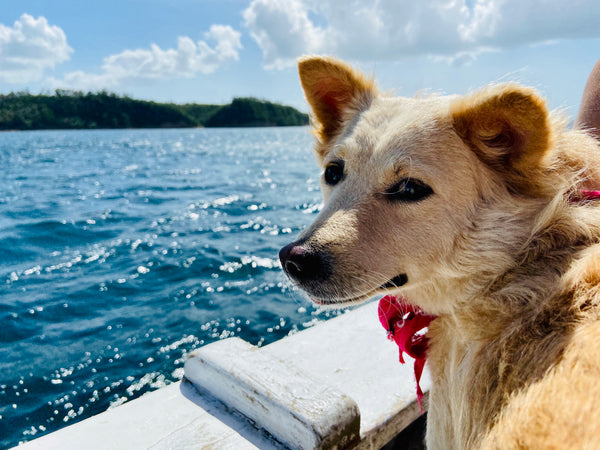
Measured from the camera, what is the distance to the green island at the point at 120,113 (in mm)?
86125

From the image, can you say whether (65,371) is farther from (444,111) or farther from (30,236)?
(30,236)

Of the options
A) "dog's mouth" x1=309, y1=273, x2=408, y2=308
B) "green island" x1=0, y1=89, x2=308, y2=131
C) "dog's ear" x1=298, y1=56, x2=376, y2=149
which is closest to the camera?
"dog's mouth" x1=309, y1=273, x2=408, y2=308

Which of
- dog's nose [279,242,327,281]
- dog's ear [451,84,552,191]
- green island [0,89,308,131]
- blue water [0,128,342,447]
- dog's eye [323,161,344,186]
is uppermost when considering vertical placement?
green island [0,89,308,131]

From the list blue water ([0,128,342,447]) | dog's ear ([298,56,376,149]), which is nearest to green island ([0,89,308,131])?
blue water ([0,128,342,447])

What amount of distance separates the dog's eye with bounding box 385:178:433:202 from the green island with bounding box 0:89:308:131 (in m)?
94.4

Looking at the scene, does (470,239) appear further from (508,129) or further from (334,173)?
(334,173)

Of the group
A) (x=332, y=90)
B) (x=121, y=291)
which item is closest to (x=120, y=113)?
(x=121, y=291)

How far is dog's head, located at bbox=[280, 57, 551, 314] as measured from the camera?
5.19 feet

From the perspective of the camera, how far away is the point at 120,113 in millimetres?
99562

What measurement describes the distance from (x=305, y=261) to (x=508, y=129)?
89 centimetres

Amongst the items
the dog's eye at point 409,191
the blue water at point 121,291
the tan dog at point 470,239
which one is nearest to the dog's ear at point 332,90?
the blue water at point 121,291

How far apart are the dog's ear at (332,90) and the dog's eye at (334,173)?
16.9 inches

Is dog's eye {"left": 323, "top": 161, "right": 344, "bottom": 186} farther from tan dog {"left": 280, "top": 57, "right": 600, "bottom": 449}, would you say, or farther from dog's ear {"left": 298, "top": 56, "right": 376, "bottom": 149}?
dog's ear {"left": 298, "top": 56, "right": 376, "bottom": 149}

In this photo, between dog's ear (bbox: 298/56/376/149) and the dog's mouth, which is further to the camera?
dog's ear (bbox: 298/56/376/149)
